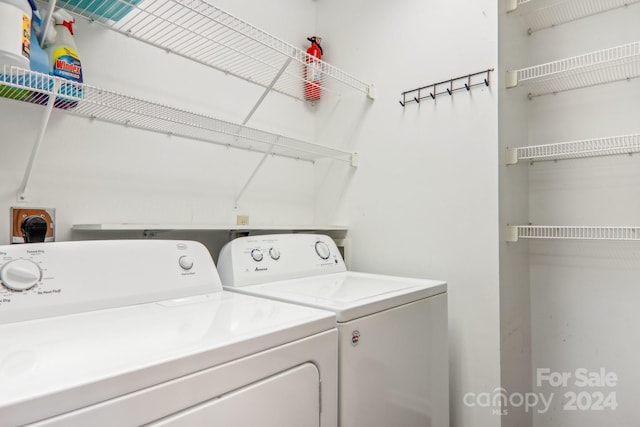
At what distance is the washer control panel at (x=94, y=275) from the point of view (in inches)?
36.9

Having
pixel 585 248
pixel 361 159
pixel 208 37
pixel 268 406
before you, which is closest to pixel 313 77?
pixel 361 159

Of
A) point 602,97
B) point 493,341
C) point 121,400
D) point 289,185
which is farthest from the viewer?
point 289,185

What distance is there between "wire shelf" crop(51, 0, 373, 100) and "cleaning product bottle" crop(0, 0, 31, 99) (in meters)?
0.35

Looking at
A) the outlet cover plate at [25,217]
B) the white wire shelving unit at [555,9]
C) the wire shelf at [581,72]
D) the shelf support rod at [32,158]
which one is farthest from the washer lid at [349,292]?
the white wire shelving unit at [555,9]

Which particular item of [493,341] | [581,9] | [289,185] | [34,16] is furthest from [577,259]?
[34,16]

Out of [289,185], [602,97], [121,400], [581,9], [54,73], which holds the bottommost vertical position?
[121,400]

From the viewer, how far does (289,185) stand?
2.14 metres

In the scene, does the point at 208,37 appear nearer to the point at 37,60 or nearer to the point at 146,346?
the point at 37,60

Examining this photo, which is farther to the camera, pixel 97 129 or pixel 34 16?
pixel 97 129

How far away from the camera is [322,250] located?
1.82m

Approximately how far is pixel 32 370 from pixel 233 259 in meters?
0.83

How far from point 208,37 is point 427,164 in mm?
1170

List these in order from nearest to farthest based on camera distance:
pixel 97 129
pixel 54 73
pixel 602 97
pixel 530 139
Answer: pixel 54 73
pixel 97 129
pixel 602 97
pixel 530 139

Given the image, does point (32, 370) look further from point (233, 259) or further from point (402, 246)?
point (402, 246)
